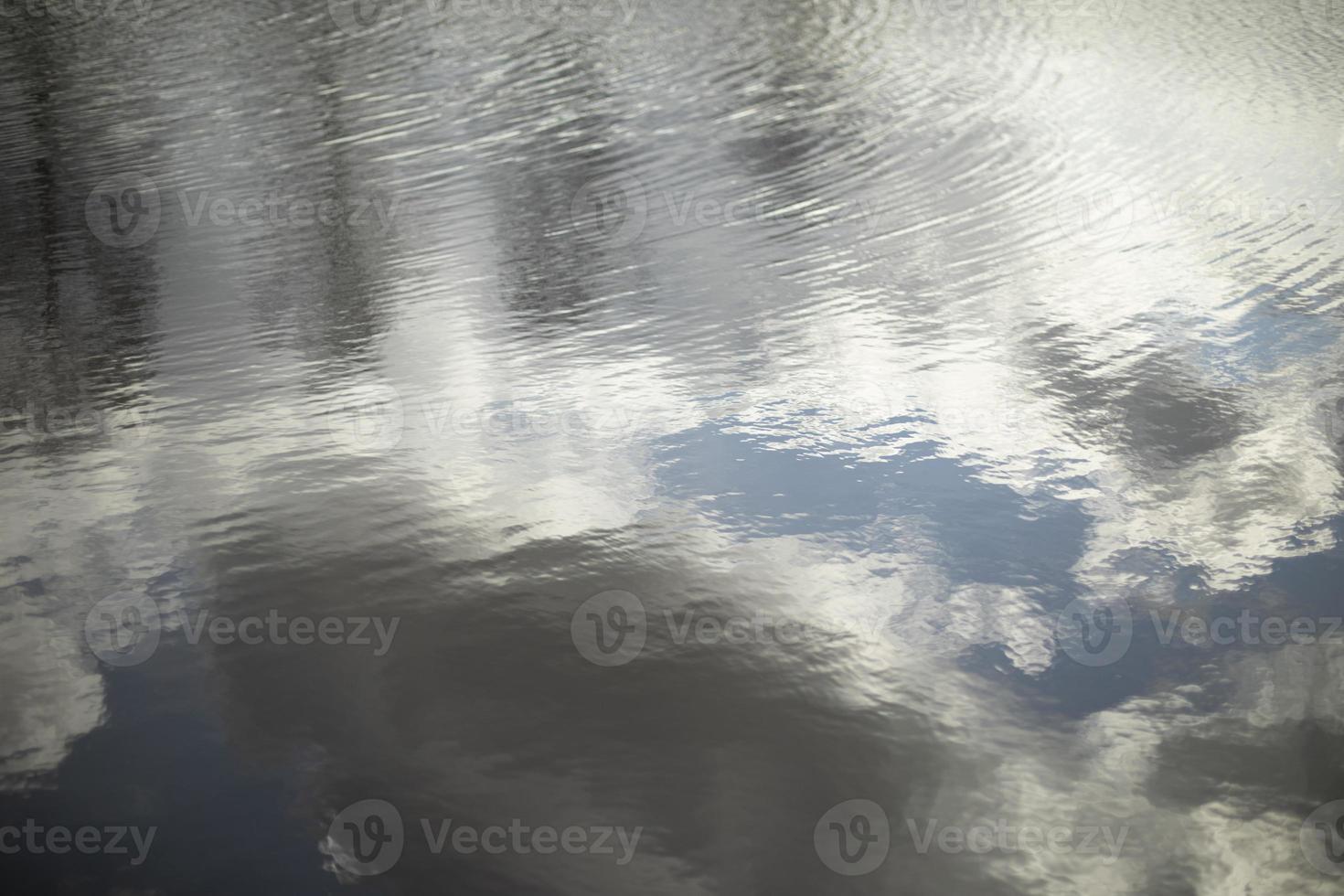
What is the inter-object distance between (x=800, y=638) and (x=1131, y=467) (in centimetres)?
151

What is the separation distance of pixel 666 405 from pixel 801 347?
0.80 meters

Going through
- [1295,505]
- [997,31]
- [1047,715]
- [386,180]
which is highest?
[997,31]

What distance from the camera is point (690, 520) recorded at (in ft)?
12.8

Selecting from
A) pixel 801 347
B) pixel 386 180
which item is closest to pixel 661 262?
pixel 801 347

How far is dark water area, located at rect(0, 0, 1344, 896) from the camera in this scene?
110 inches

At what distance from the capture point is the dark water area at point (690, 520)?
2.79m

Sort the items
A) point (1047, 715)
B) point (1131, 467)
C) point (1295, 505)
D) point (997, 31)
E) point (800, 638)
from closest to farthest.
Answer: point (1047, 715) < point (800, 638) < point (1295, 505) < point (1131, 467) < point (997, 31)

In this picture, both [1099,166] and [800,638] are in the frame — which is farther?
[1099,166]

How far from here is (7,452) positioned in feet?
14.8

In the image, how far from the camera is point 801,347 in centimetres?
506

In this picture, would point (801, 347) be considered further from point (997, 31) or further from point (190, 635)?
point (997, 31)

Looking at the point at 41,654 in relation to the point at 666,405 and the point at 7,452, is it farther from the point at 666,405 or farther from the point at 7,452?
the point at 666,405

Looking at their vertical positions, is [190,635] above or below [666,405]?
below

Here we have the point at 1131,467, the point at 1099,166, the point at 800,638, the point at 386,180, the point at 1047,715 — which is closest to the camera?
the point at 1047,715
